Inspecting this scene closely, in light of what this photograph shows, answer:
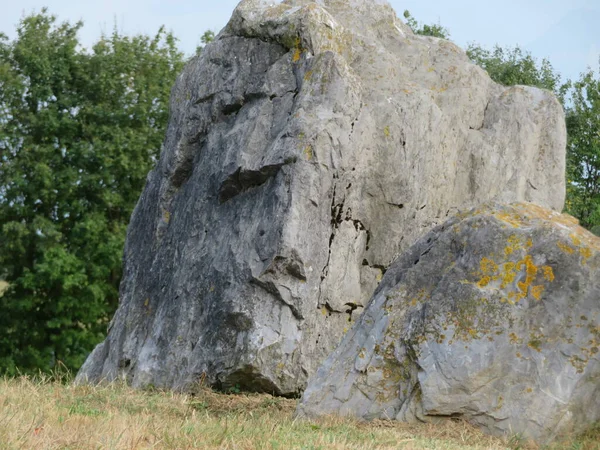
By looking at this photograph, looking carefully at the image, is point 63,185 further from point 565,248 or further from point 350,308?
point 565,248

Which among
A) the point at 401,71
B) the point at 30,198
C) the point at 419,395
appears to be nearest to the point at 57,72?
the point at 30,198

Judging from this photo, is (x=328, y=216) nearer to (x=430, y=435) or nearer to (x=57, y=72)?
(x=430, y=435)

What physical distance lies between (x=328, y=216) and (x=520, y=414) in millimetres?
4430

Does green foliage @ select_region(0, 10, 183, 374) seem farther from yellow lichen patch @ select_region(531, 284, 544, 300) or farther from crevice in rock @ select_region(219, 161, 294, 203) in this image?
yellow lichen patch @ select_region(531, 284, 544, 300)

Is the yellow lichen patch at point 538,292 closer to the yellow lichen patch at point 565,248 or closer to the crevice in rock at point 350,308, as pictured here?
the yellow lichen patch at point 565,248

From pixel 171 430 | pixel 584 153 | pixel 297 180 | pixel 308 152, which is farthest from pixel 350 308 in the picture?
pixel 584 153

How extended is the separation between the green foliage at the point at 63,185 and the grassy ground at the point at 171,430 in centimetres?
1809

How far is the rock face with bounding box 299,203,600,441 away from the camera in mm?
7199

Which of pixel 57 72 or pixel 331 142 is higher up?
pixel 57 72

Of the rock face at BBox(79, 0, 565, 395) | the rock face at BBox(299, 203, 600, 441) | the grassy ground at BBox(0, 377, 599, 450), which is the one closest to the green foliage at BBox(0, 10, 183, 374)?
the rock face at BBox(79, 0, 565, 395)

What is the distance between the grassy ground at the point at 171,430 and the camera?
5715mm

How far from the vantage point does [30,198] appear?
89.3 ft

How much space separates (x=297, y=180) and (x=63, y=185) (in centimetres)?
1759

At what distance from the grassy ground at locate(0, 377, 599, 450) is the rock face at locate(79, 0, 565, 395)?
224 cm
